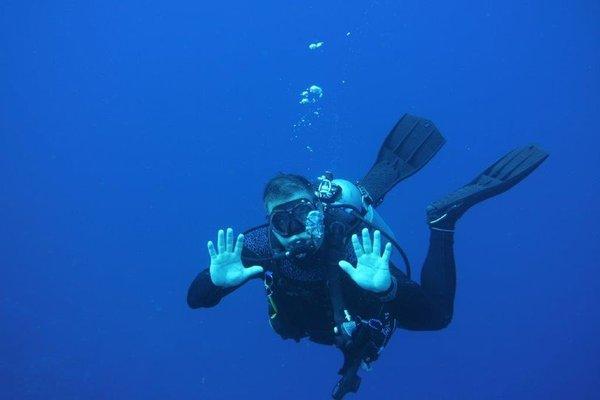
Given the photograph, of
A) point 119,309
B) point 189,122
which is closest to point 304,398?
point 119,309

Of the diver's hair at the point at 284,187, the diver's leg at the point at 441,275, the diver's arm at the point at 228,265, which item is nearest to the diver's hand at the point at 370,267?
the diver's hair at the point at 284,187

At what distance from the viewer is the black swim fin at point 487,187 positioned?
4.29 meters

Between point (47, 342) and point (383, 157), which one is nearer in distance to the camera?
point (383, 157)

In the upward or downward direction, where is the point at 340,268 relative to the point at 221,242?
downward

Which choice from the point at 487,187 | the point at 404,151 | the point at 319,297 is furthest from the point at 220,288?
the point at 404,151

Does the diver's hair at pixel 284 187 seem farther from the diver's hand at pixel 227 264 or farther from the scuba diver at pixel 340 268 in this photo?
the diver's hand at pixel 227 264

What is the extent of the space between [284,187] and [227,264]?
0.80 metres

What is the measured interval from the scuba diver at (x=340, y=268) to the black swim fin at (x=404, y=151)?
1.17 metres

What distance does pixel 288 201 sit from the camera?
11.1 ft

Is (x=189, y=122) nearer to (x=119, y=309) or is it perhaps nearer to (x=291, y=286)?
(x=119, y=309)

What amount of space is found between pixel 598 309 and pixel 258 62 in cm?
1728

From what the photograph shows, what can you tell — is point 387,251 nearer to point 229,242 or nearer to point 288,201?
point 288,201

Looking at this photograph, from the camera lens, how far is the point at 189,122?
2130 centimetres

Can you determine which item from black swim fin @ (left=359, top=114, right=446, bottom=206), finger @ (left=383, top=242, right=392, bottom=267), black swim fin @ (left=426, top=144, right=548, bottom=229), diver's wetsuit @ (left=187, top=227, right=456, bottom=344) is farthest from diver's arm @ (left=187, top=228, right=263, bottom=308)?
black swim fin @ (left=359, top=114, right=446, bottom=206)
